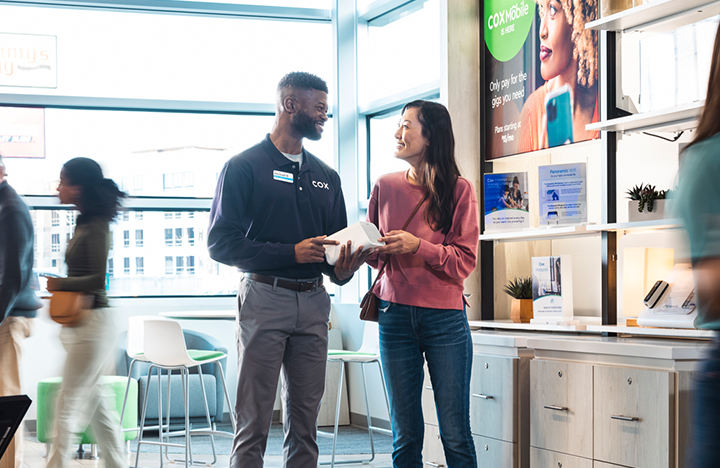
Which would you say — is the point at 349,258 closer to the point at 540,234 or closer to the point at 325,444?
the point at 540,234

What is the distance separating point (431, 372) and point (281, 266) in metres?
0.64

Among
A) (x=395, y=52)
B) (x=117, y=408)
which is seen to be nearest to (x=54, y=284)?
(x=117, y=408)

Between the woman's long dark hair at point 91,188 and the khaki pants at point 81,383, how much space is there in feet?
1.28

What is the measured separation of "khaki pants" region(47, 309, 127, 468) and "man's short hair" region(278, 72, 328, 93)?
1148mm

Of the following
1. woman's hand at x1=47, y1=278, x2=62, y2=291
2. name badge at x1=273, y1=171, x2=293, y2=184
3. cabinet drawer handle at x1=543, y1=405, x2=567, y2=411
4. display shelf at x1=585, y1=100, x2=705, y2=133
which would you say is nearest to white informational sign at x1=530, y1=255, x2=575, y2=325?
cabinet drawer handle at x1=543, y1=405, x2=567, y2=411

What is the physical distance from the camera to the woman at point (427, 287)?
2.38m

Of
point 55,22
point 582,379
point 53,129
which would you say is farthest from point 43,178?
point 582,379

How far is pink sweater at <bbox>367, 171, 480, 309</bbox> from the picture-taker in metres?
2.39

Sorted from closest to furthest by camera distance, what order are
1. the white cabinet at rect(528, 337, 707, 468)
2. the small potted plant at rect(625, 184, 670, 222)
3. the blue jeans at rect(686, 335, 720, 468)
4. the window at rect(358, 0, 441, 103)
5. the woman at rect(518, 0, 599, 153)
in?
the blue jeans at rect(686, 335, 720, 468)
the white cabinet at rect(528, 337, 707, 468)
the small potted plant at rect(625, 184, 670, 222)
the woman at rect(518, 0, 599, 153)
the window at rect(358, 0, 441, 103)

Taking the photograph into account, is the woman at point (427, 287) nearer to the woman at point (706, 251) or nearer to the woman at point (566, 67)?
the woman at point (566, 67)

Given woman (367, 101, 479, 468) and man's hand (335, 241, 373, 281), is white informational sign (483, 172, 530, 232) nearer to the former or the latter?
woman (367, 101, 479, 468)

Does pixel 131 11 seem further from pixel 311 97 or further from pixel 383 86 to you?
pixel 311 97

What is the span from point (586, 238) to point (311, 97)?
1.74 m

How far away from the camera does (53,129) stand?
5980mm
